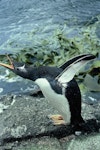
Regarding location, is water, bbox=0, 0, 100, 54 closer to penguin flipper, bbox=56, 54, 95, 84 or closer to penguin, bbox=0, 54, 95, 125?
penguin, bbox=0, 54, 95, 125

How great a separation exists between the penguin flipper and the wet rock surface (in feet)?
1.83

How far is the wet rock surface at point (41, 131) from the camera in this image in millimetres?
4098

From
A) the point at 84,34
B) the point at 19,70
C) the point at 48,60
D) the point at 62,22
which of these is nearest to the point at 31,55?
the point at 48,60

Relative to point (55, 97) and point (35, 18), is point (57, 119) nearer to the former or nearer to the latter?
point (55, 97)

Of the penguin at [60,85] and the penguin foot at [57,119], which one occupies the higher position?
the penguin at [60,85]

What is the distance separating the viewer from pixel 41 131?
4.21 metres

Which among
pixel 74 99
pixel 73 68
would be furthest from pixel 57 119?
pixel 73 68

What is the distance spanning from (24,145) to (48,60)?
2170 millimetres

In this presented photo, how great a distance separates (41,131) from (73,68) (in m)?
0.75

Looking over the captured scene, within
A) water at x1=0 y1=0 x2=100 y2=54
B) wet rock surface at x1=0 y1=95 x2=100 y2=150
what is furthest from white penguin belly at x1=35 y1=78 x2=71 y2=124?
water at x1=0 y1=0 x2=100 y2=54

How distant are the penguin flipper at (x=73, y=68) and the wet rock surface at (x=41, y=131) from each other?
56cm

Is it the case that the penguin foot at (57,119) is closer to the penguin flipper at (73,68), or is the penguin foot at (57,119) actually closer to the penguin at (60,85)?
the penguin at (60,85)

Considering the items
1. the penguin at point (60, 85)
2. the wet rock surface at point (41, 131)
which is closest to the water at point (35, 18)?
the wet rock surface at point (41, 131)

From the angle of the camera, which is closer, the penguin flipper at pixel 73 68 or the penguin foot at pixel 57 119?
the penguin flipper at pixel 73 68
